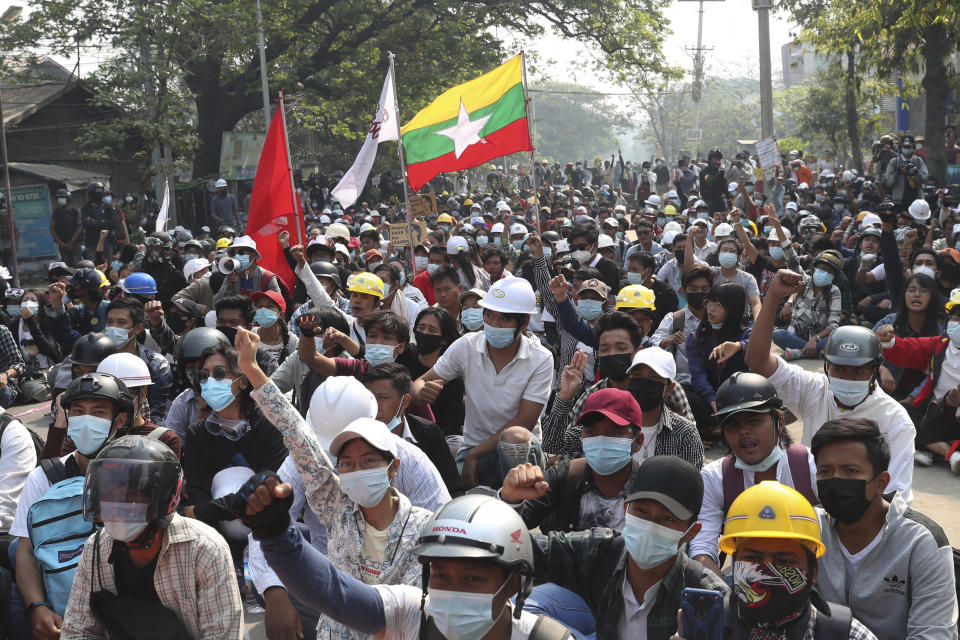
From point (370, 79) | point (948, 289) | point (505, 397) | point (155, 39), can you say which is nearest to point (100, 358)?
point (505, 397)

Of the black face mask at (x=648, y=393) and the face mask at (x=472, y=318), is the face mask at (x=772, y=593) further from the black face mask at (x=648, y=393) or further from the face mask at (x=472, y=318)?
the face mask at (x=472, y=318)

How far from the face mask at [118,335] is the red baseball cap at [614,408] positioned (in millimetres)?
4324

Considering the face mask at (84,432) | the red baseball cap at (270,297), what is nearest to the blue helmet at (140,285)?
the red baseball cap at (270,297)

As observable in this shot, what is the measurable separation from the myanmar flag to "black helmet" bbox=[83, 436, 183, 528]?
798 cm

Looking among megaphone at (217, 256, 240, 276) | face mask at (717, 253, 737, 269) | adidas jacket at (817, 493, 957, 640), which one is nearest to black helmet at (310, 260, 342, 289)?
megaphone at (217, 256, 240, 276)

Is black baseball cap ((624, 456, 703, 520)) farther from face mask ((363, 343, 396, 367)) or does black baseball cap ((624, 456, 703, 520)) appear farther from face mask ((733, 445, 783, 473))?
face mask ((363, 343, 396, 367))

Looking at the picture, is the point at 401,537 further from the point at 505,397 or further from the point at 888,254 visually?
the point at 888,254

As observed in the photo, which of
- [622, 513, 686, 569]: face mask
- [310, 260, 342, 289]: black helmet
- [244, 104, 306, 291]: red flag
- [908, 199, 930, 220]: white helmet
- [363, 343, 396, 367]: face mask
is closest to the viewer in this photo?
[622, 513, 686, 569]: face mask

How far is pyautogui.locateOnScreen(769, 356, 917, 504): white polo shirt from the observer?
4730 mm

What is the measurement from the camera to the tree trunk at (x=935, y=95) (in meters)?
19.5

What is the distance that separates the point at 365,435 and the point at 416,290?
6.43m

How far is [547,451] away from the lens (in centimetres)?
567

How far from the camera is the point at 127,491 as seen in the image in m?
3.40

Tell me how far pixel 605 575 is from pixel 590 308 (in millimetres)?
4564
